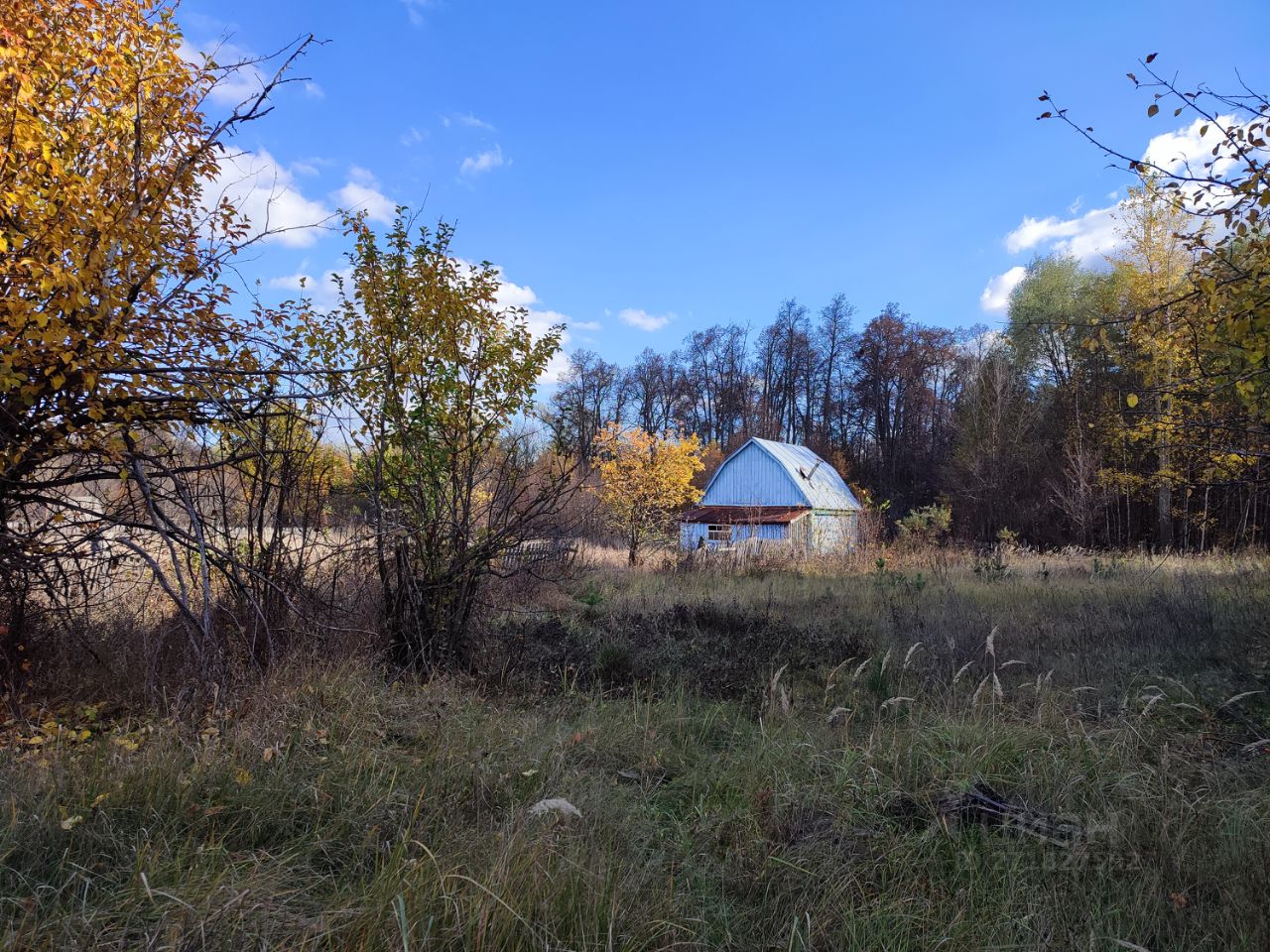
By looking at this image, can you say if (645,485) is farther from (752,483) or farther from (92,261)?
(92,261)

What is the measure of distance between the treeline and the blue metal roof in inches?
114

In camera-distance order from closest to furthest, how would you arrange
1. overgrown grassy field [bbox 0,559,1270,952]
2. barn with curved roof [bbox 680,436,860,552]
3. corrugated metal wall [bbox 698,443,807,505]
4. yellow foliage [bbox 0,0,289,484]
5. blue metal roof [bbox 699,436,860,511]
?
1. overgrown grassy field [bbox 0,559,1270,952]
2. yellow foliage [bbox 0,0,289,484]
3. barn with curved roof [bbox 680,436,860,552]
4. blue metal roof [bbox 699,436,860,511]
5. corrugated metal wall [bbox 698,443,807,505]

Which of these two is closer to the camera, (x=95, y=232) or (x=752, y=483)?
(x=95, y=232)

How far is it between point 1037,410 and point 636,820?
3294 cm

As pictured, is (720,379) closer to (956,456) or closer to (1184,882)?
(956,456)

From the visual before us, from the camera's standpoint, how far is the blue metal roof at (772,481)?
27359 mm

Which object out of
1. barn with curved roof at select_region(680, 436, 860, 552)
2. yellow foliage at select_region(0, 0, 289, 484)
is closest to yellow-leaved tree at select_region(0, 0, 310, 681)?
yellow foliage at select_region(0, 0, 289, 484)

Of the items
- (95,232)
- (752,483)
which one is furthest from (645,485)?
(95,232)

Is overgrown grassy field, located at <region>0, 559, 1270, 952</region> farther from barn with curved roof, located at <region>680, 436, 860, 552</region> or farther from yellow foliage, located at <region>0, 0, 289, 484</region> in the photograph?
barn with curved roof, located at <region>680, 436, 860, 552</region>

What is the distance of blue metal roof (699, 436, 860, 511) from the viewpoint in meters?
27.4

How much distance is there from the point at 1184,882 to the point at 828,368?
45.1m

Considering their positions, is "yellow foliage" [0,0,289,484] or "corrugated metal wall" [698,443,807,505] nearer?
"yellow foliage" [0,0,289,484]

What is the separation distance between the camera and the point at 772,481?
91.7 feet

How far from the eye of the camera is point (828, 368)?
45375 mm
